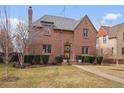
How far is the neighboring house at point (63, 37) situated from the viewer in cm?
2622

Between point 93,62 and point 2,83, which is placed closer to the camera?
point 2,83

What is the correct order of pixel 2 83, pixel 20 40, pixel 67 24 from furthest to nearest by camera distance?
pixel 67 24
pixel 20 40
pixel 2 83

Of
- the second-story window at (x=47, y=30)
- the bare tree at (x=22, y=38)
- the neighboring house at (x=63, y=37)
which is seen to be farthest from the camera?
the second-story window at (x=47, y=30)

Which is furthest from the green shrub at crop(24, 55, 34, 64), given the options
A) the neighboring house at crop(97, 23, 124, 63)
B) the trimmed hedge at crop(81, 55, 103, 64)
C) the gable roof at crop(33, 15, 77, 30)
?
the neighboring house at crop(97, 23, 124, 63)

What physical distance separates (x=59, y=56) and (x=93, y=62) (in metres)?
4.13

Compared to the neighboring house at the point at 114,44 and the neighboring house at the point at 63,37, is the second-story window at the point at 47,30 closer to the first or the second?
the neighboring house at the point at 63,37

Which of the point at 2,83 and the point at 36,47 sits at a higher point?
the point at 36,47

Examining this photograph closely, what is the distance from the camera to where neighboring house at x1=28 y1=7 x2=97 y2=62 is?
2622 cm

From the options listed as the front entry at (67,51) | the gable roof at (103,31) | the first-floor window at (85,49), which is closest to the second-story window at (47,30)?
the front entry at (67,51)

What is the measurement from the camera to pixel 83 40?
2864 cm

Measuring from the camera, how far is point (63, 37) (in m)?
27.6

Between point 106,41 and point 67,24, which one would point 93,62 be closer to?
point 67,24
